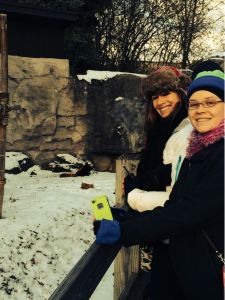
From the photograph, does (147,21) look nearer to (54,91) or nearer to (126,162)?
(54,91)

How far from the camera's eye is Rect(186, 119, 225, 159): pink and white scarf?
3.65 ft

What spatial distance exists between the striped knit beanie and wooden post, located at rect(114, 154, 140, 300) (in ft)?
3.33

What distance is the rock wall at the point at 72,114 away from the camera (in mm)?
7922

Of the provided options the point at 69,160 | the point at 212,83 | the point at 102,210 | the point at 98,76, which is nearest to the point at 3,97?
the point at 102,210

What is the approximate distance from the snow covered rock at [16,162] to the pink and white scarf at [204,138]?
22.2 ft

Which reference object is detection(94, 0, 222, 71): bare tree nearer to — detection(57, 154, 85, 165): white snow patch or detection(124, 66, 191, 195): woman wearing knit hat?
detection(57, 154, 85, 165): white snow patch

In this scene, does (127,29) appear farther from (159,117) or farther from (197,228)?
(197,228)

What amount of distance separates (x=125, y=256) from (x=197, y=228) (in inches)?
52.1

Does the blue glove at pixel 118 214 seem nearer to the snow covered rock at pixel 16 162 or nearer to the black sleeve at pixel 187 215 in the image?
the black sleeve at pixel 187 215

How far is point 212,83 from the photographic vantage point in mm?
1159

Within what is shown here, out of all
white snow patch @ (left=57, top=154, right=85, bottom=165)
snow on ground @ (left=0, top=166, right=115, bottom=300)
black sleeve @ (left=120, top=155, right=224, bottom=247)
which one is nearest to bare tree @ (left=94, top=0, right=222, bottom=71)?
white snow patch @ (left=57, top=154, right=85, bottom=165)

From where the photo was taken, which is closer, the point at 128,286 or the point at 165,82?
the point at 165,82

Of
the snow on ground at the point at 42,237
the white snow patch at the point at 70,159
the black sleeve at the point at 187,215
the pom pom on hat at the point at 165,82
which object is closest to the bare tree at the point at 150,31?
the white snow patch at the point at 70,159

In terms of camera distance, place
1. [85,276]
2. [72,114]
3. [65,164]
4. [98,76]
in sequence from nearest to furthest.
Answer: [85,276]
[65,164]
[72,114]
[98,76]
